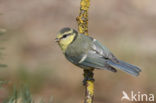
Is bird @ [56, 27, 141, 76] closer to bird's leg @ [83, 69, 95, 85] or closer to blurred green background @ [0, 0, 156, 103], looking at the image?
bird's leg @ [83, 69, 95, 85]

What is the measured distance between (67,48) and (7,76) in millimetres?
2752

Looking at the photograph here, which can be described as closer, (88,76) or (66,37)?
(88,76)

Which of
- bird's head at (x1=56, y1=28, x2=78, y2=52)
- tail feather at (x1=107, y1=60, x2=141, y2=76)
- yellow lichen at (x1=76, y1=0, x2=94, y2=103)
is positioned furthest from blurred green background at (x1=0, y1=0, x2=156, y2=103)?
yellow lichen at (x1=76, y1=0, x2=94, y2=103)

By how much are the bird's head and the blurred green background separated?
5.40 feet

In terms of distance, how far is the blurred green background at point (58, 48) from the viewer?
622 centimetres

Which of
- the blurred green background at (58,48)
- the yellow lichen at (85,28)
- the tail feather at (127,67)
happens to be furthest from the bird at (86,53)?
the blurred green background at (58,48)

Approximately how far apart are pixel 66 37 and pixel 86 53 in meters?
0.20

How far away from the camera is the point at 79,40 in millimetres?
3539

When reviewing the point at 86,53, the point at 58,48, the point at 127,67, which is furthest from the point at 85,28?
the point at 58,48

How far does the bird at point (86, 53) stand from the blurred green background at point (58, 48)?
1.69 metres

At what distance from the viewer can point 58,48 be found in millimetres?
7074

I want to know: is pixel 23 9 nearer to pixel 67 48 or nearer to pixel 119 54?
pixel 119 54

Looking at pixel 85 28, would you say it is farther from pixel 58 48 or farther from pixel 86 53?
pixel 58 48

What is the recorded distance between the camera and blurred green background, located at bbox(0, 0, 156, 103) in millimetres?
6219
